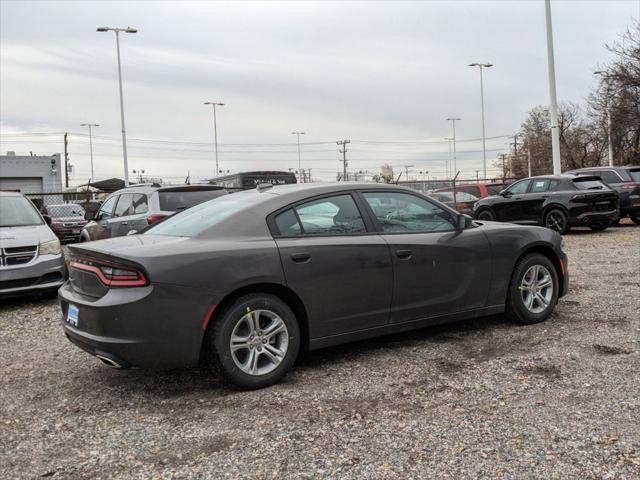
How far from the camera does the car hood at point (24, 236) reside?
24.7 ft

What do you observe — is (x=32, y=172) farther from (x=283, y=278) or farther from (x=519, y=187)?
(x=283, y=278)

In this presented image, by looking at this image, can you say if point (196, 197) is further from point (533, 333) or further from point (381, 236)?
point (533, 333)

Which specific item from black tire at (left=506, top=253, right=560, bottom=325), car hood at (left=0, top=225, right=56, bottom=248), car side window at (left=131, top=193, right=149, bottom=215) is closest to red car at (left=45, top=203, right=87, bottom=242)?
car side window at (left=131, top=193, right=149, bottom=215)

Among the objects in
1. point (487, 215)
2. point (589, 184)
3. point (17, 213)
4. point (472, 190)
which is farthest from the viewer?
point (472, 190)

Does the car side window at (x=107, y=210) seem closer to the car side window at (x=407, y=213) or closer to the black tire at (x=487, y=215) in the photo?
the car side window at (x=407, y=213)

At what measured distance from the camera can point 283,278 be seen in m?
4.13

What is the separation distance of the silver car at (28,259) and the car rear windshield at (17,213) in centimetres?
1

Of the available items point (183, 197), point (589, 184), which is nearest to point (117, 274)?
point (183, 197)

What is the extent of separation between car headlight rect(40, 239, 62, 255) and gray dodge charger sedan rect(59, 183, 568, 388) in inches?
143

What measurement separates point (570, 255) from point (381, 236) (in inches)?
277

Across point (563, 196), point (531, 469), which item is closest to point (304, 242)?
point (531, 469)

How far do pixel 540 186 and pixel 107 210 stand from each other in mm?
10187

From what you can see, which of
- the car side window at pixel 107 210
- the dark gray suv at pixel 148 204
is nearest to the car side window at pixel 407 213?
the dark gray suv at pixel 148 204

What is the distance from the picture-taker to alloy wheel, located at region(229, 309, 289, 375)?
3.98 metres
